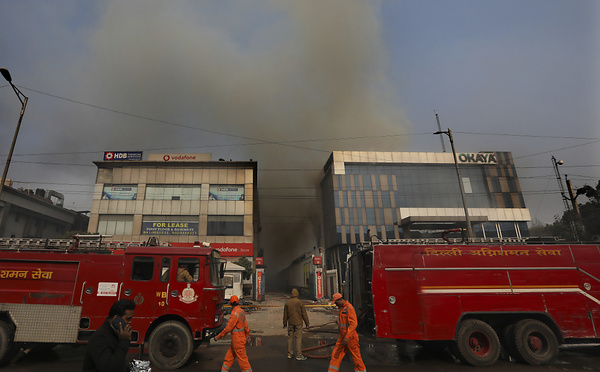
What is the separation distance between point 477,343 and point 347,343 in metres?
4.45

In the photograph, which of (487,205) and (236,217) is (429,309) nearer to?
(236,217)

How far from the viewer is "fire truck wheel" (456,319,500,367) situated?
25.0 feet

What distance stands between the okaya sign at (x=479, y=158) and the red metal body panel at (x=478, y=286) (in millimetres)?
48273

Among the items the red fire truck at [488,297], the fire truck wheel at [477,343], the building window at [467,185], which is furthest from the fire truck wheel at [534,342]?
the building window at [467,185]

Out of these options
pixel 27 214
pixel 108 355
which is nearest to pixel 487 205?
pixel 108 355

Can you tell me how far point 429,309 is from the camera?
7926 millimetres

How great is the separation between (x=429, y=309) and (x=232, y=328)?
532cm

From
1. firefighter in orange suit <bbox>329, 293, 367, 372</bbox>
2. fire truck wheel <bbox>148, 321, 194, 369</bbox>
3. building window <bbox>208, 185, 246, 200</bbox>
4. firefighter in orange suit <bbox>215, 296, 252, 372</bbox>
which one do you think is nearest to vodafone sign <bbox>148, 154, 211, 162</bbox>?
building window <bbox>208, 185, 246, 200</bbox>

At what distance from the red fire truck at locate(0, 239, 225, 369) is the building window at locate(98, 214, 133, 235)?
2971 centimetres

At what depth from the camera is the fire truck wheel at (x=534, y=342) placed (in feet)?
25.2

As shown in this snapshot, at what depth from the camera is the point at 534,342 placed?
7871mm

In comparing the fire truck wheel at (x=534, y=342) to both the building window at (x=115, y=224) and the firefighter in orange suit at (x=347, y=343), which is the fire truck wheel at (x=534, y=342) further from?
the building window at (x=115, y=224)

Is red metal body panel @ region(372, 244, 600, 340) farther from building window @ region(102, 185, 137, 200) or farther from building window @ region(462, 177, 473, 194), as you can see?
building window @ region(462, 177, 473, 194)

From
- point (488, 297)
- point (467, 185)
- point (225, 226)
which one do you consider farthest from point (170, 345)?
point (467, 185)
